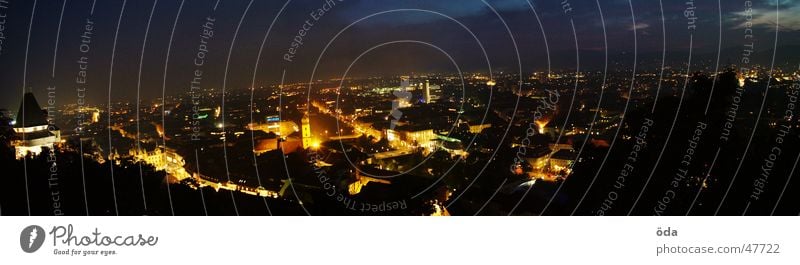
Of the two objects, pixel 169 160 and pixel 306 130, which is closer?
pixel 169 160

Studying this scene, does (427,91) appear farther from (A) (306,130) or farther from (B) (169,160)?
(B) (169,160)

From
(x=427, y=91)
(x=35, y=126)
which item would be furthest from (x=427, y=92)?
(x=35, y=126)

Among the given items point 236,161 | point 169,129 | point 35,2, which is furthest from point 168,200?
point 169,129

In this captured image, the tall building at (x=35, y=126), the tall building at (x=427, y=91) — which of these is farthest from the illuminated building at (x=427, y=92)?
the tall building at (x=35, y=126)
